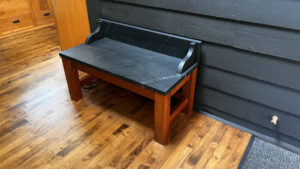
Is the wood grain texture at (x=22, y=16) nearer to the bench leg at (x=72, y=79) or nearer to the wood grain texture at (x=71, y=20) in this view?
the wood grain texture at (x=71, y=20)

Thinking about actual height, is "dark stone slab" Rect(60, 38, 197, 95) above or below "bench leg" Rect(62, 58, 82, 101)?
above

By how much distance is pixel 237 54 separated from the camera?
1618 millimetres

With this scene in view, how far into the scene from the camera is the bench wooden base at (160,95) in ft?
5.10

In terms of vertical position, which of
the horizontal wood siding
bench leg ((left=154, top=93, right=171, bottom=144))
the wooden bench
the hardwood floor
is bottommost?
the hardwood floor

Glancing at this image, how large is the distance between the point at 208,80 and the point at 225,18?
0.52 m

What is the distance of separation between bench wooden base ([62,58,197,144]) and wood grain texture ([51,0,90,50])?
0.63 m

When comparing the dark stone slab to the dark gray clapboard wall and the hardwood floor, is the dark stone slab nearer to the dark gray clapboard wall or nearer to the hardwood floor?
the dark gray clapboard wall

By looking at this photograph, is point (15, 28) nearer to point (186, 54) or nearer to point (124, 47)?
point (124, 47)

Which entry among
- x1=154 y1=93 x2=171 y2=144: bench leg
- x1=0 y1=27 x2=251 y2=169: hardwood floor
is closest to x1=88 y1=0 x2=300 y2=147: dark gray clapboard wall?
x1=0 y1=27 x2=251 y2=169: hardwood floor

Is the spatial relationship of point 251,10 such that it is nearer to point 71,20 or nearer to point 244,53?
point 244,53

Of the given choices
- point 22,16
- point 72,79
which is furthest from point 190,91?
point 22,16

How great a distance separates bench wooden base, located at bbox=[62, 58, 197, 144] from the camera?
1554mm

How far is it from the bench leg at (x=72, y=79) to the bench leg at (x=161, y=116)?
35.1 inches

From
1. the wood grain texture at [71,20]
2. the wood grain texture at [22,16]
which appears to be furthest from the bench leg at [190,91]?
the wood grain texture at [22,16]
